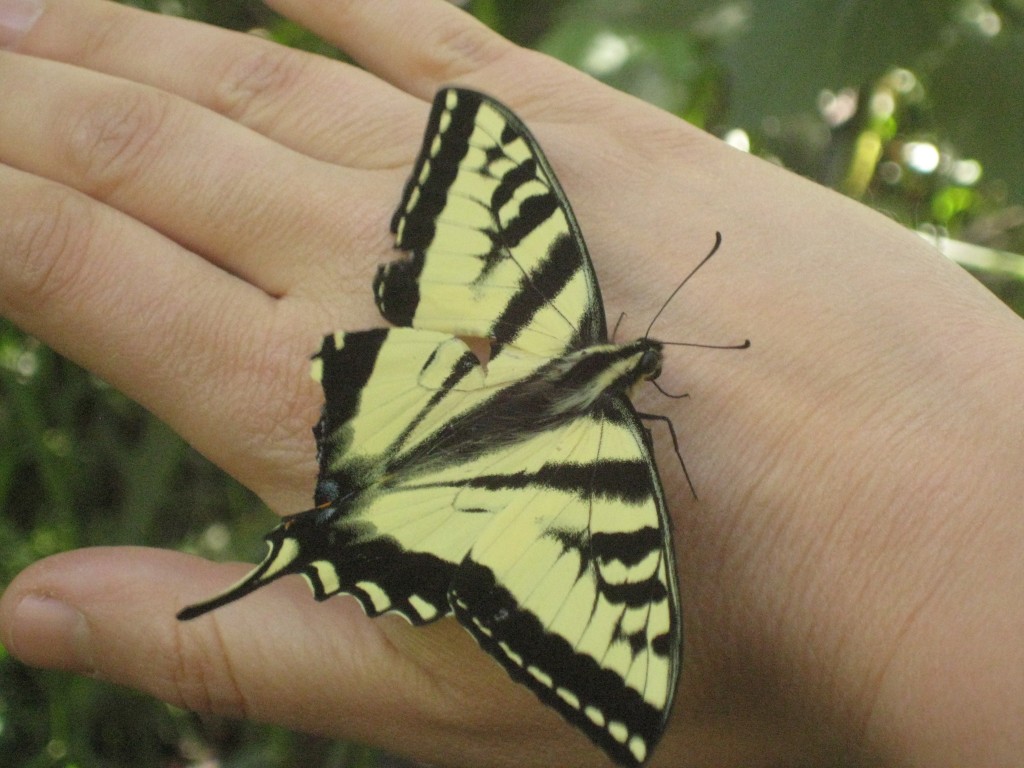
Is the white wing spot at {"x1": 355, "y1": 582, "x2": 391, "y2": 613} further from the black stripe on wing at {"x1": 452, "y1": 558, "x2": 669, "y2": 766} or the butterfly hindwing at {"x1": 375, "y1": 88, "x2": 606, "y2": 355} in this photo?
the butterfly hindwing at {"x1": 375, "y1": 88, "x2": 606, "y2": 355}

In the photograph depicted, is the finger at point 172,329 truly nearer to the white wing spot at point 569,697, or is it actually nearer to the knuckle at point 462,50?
the white wing spot at point 569,697

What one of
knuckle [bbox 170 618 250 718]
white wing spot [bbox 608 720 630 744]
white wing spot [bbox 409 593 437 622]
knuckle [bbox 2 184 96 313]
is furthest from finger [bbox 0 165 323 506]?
white wing spot [bbox 608 720 630 744]

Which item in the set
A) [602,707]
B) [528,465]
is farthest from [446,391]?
[602,707]

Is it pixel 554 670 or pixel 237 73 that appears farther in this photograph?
pixel 237 73

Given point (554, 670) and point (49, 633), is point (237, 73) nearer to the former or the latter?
point (49, 633)

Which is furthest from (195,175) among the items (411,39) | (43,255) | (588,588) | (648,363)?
(588,588)

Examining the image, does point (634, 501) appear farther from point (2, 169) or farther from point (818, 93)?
point (2, 169)
